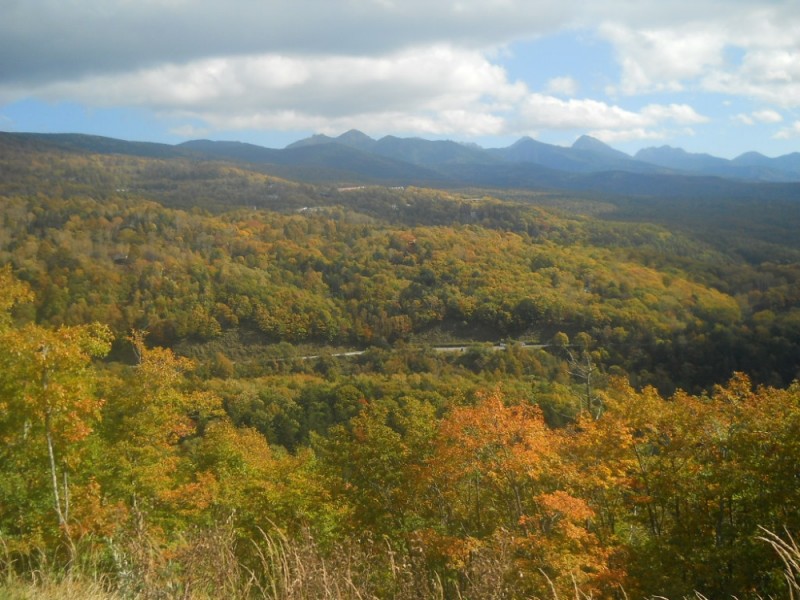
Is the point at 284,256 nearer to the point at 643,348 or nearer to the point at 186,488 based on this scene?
the point at 643,348

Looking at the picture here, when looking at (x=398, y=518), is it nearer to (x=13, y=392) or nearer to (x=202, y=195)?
(x=13, y=392)

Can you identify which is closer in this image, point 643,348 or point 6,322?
point 6,322

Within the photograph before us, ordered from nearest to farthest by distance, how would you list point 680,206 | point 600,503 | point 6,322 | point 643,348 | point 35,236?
point 600,503 < point 6,322 < point 643,348 < point 35,236 < point 680,206

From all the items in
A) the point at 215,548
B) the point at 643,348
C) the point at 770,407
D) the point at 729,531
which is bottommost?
the point at 643,348

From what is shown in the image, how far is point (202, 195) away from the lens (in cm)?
12794

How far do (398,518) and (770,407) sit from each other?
6.57m

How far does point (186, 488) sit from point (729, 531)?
969cm

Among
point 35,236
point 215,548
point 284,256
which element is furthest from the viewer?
point 284,256

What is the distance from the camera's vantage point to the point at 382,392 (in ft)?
142

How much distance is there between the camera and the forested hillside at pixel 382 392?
685 cm

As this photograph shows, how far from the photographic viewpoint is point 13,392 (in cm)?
875

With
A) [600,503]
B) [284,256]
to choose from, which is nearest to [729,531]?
[600,503]

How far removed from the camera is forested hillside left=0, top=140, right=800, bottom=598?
6.85 m

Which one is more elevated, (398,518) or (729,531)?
(729,531)
